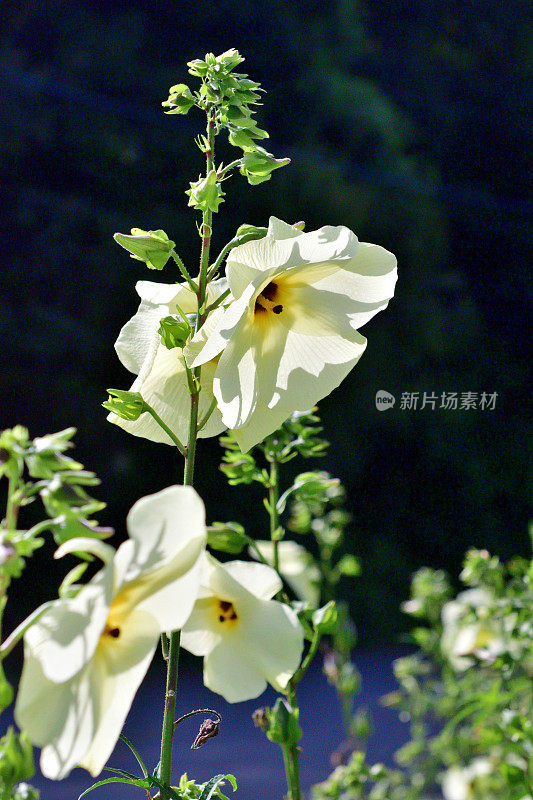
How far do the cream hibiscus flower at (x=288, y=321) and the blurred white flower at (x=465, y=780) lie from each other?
1.03 meters

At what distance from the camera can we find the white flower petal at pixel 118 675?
0.25 metres

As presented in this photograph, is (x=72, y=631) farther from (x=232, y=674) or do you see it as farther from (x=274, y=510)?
(x=274, y=510)

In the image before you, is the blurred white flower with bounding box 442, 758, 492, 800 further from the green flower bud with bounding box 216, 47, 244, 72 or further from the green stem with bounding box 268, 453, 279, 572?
the green flower bud with bounding box 216, 47, 244, 72

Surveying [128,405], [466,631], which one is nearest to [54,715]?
[128,405]

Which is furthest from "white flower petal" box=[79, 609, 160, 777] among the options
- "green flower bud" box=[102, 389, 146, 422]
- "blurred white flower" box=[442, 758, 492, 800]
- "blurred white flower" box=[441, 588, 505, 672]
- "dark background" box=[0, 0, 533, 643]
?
"dark background" box=[0, 0, 533, 643]

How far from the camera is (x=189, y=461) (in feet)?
1.09

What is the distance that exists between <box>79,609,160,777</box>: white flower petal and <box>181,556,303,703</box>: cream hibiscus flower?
0.05m

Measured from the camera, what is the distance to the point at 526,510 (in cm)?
260

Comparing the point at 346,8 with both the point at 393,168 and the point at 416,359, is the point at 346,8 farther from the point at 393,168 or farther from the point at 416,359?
the point at 416,359

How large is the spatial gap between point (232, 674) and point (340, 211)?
2.20 metres

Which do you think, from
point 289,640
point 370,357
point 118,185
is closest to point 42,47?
point 118,185

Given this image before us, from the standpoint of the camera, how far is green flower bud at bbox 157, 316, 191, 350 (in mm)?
333

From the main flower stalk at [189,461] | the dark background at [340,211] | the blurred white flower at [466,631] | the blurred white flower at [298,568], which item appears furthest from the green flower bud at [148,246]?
the dark background at [340,211]

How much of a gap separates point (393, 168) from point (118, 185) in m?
0.97
